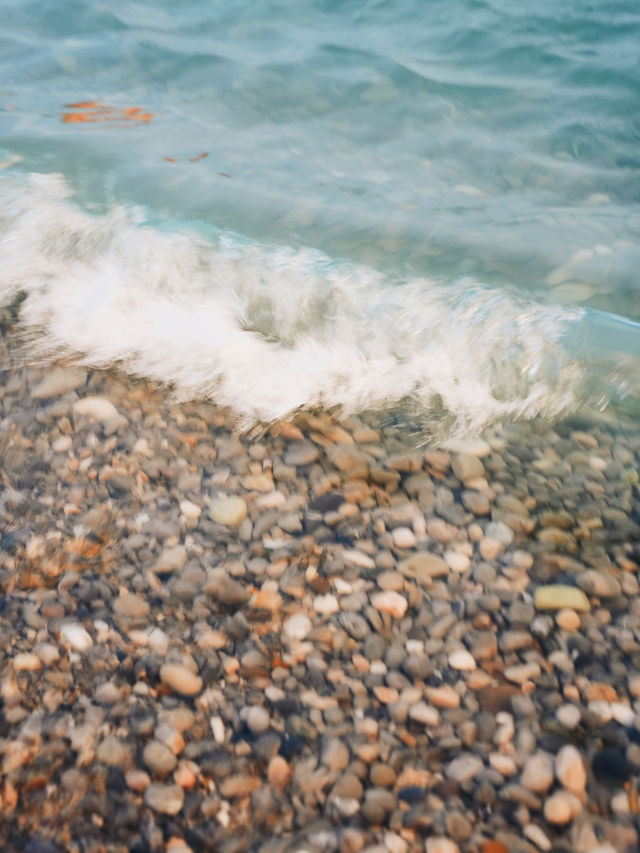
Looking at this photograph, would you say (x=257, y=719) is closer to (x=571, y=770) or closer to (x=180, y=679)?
(x=180, y=679)

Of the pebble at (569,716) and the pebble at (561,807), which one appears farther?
the pebble at (569,716)

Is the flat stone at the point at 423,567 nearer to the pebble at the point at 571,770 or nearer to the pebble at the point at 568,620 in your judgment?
the pebble at the point at 568,620

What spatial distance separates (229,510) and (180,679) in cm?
64

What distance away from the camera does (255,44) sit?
6.32 meters

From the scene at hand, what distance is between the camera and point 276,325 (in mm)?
3289

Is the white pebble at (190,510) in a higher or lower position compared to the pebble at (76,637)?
lower

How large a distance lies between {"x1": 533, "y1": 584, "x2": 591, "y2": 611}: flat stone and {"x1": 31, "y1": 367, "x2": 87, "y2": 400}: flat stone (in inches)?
72.1

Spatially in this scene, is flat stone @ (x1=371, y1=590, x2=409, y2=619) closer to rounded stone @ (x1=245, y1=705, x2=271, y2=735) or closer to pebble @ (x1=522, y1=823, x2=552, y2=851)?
rounded stone @ (x1=245, y1=705, x2=271, y2=735)

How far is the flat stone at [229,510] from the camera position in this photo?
7.69ft

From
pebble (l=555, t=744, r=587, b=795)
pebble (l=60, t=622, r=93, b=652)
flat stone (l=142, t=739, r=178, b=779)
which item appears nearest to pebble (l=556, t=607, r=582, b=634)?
pebble (l=555, t=744, r=587, b=795)

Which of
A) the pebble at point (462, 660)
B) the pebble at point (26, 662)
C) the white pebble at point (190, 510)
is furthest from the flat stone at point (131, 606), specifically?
the pebble at point (462, 660)

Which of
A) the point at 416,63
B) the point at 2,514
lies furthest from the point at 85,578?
the point at 416,63

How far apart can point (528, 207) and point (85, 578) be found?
342cm

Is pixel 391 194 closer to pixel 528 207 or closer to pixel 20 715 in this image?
pixel 528 207
